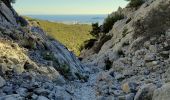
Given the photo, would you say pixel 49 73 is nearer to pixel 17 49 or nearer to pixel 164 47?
pixel 17 49

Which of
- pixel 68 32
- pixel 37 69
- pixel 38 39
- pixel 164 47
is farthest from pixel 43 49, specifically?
pixel 68 32

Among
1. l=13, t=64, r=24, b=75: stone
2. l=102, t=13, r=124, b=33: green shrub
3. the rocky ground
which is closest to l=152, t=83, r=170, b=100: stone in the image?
the rocky ground

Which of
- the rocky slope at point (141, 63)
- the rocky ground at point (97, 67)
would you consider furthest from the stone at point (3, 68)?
the rocky slope at point (141, 63)

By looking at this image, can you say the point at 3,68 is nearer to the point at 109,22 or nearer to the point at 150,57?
the point at 150,57

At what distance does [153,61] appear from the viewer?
24.5 m

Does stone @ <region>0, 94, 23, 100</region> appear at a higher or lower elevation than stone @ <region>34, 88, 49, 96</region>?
higher

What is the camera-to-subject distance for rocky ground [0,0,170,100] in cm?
1675

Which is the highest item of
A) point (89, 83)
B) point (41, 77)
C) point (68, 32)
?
point (41, 77)

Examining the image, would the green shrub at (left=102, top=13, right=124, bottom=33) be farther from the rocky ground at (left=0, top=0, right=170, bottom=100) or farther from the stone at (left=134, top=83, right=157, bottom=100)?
the stone at (left=134, top=83, right=157, bottom=100)

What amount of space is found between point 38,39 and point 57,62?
3.17m

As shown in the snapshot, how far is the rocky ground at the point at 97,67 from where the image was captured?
16.8 metres

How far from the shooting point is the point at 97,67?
35062 mm

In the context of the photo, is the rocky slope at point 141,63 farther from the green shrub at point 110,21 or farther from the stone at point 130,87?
the green shrub at point 110,21

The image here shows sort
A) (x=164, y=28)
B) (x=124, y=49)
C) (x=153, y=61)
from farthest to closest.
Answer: (x=124, y=49) → (x=164, y=28) → (x=153, y=61)
